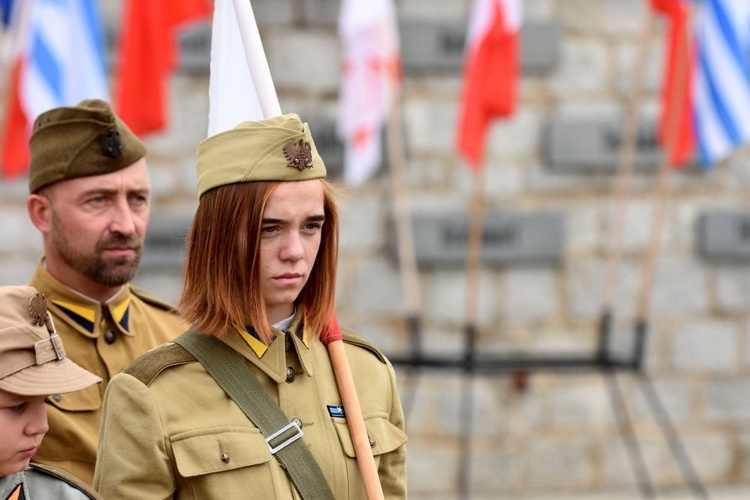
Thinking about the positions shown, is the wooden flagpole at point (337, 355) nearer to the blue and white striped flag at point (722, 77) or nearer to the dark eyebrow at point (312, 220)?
the dark eyebrow at point (312, 220)

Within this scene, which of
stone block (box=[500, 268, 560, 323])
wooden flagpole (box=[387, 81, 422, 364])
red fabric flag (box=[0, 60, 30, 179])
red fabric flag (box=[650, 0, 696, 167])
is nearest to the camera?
red fabric flag (box=[0, 60, 30, 179])

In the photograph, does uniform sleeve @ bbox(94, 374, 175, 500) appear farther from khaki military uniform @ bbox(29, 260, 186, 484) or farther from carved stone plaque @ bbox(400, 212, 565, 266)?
carved stone plaque @ bbox(400, 212, 565, 266)

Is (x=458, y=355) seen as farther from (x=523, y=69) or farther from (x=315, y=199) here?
(x=315, y=199)

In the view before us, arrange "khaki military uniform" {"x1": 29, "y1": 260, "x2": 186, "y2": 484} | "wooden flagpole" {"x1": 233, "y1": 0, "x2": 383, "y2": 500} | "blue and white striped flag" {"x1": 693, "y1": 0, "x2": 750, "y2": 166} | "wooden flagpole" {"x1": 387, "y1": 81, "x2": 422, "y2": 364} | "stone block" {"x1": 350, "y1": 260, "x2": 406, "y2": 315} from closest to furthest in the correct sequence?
"wooden flagpole" {"x1": 233, "y1": 0, "x2": 383, "y2": 500} < "khaki military uniform" {"x1": 29, "y1": 260, "x2": 186, "y2": 484} < "blue and white striped flag" {"x1": 693, "y1": 0, "x2": 750, "y2": 166} < "wooden flagpole" {"x1": 387, "y1": 81, "x2": 422, "y2": 364} < "stone block" {"x1": 350, "y1": 260, "x2": 406, "y2": 315}

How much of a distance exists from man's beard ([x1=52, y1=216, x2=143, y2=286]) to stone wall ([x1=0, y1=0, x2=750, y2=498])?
11.3 feet

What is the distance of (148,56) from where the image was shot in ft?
18.9

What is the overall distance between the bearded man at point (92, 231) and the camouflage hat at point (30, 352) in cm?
73

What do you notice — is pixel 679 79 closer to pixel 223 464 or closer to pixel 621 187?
pixel 621 187

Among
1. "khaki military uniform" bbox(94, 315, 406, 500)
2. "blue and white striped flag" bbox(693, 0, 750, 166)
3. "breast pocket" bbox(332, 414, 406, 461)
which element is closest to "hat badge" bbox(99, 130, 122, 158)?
"khaki military uniform" bbox(94, 315, 406, 500)

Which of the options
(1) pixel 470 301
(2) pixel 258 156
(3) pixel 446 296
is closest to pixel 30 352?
(2) pixel 258 156

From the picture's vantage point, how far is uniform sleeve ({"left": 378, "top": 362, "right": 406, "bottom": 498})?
2.67m

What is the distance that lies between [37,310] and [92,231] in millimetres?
847

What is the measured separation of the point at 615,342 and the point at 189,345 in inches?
191

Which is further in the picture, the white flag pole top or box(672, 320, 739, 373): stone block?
box(672, 320, 739, 373): stone block
